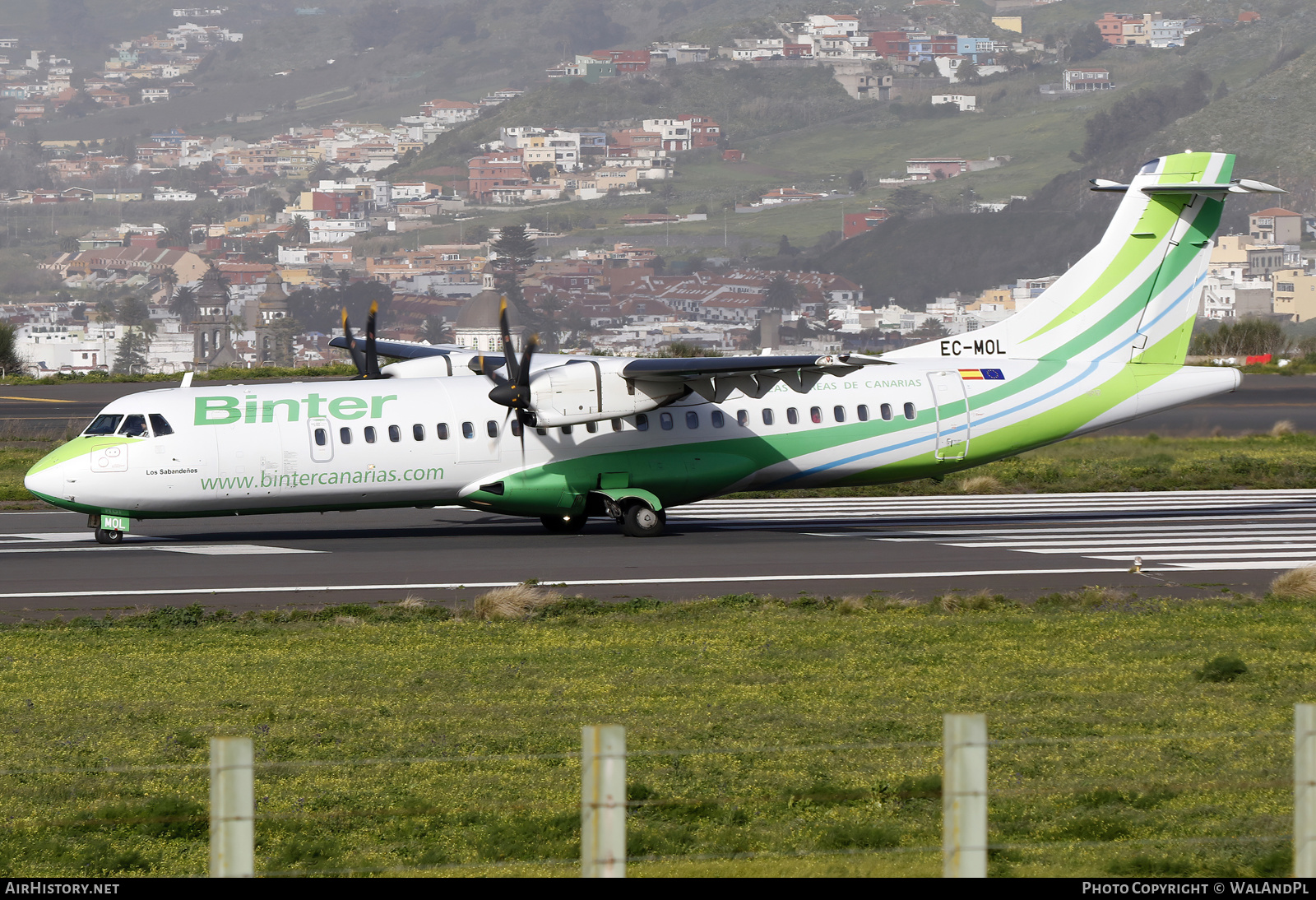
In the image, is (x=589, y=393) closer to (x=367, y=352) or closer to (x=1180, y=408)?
(x=367, y=352)

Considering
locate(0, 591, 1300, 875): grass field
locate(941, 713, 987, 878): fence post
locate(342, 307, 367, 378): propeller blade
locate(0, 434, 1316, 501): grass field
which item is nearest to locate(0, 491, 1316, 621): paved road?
locate(0, 591, 1300, 875): grass field

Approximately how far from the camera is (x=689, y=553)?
2516 centimetres

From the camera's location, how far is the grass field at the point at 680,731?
9516 mm

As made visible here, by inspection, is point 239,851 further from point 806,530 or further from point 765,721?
point 806,530

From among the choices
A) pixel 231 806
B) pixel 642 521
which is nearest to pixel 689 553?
pixel 642 521

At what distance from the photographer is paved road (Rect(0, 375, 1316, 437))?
50.1m

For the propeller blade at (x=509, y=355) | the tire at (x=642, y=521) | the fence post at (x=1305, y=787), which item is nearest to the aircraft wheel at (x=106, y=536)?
the propeller blade at (x=509, y=355)

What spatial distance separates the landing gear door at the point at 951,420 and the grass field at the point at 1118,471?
7143mm

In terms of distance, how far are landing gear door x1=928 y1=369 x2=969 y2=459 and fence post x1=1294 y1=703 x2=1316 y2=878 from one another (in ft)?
71.3

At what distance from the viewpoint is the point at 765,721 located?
12961 millimetres

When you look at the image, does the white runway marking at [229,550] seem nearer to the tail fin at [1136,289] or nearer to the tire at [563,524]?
the tire at [563,524]

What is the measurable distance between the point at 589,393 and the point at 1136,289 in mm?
11952

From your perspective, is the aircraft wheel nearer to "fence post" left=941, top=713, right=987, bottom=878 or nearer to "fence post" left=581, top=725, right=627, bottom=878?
"fence post" left=581, top=725, right=627, bottom=878

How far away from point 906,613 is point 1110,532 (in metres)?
10.1
